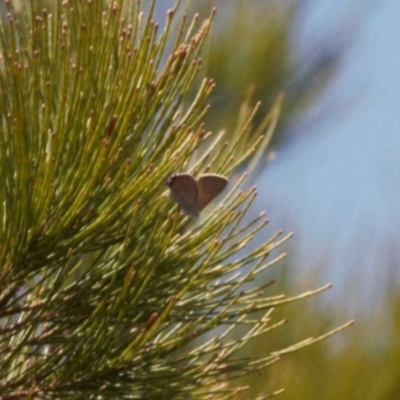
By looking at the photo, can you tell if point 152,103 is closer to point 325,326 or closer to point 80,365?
point 80,365

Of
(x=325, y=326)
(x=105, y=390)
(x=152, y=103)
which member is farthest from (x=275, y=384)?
(x=152, y=103)
